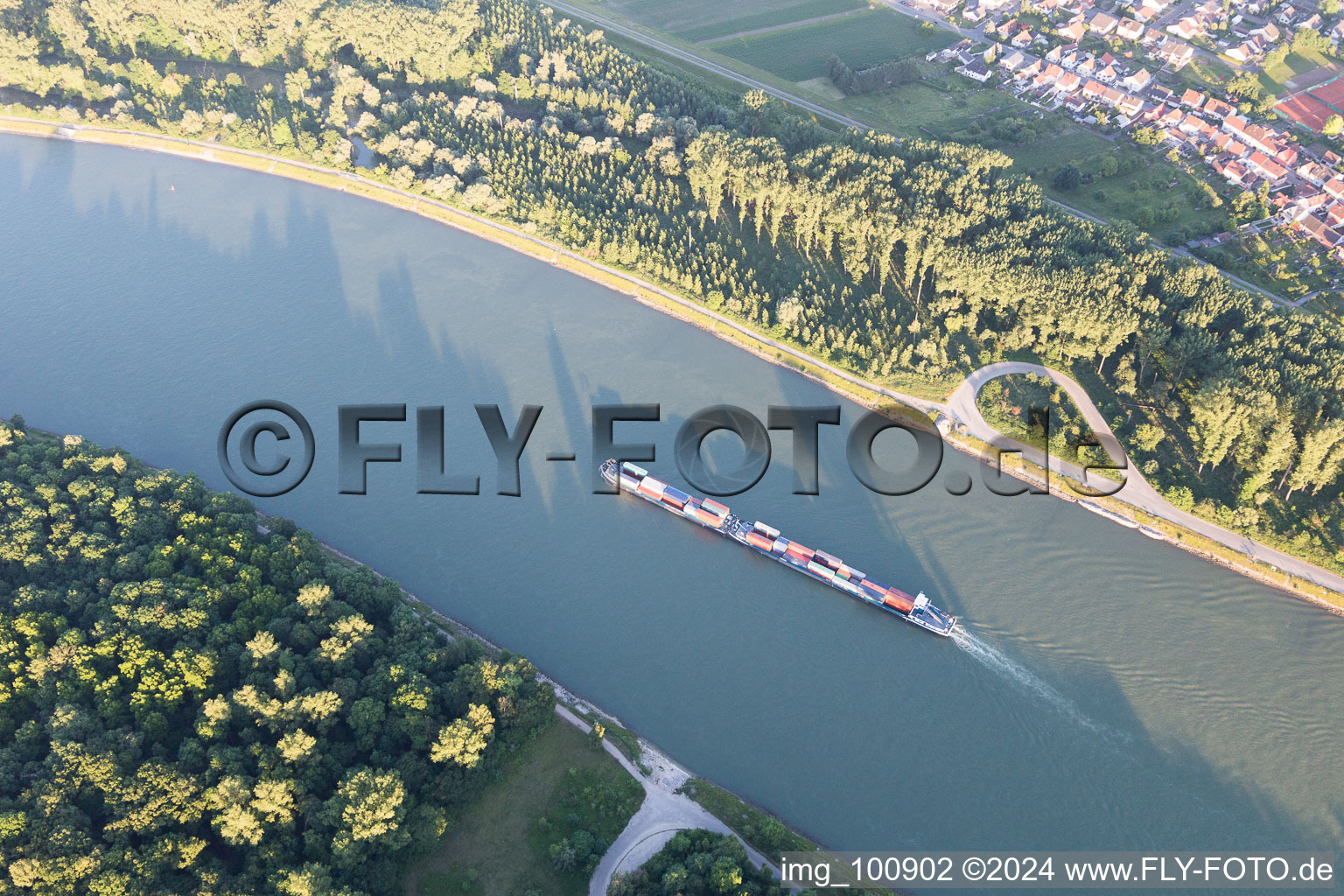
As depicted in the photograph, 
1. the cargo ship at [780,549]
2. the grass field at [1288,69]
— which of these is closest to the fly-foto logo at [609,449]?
the cargo ship at [780,549]

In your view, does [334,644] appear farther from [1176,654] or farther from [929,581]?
[1176,654]

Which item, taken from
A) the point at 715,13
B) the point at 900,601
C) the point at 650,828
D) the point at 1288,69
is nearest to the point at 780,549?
the point at 900,601

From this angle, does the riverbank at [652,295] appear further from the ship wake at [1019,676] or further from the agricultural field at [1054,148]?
the agricultural field at [1054,148]

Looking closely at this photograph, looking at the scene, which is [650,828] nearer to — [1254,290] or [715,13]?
[1254,290]

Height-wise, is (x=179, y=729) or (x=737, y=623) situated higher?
(x=737, y=623)

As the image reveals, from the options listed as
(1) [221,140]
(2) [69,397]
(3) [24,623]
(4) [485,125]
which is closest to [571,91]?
(4) [485,125]

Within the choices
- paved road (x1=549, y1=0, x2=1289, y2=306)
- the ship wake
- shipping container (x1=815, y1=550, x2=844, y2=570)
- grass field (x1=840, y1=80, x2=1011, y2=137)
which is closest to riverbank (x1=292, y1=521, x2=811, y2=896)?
the ship wake

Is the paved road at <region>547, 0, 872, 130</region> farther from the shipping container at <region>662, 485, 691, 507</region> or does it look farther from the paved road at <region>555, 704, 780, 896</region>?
the paved road at <region>555, 704, 780, 896</region>
